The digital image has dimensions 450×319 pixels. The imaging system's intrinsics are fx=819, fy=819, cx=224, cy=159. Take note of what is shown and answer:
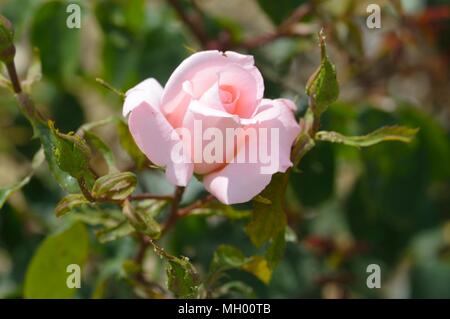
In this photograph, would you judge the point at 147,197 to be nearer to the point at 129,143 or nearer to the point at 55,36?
the point at 129,143

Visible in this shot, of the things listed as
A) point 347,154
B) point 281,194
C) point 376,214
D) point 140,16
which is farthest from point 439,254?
point 281,194

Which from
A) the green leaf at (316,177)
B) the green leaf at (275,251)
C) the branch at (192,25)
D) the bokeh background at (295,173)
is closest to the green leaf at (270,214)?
the green leaf at (275,251)

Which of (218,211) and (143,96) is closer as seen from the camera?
(143,96)

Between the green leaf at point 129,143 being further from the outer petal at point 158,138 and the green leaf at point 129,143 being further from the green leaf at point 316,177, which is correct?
the green leaf at point 316,177

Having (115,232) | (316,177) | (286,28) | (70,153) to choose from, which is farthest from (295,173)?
(70,153)

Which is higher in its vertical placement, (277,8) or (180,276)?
(277,8)
